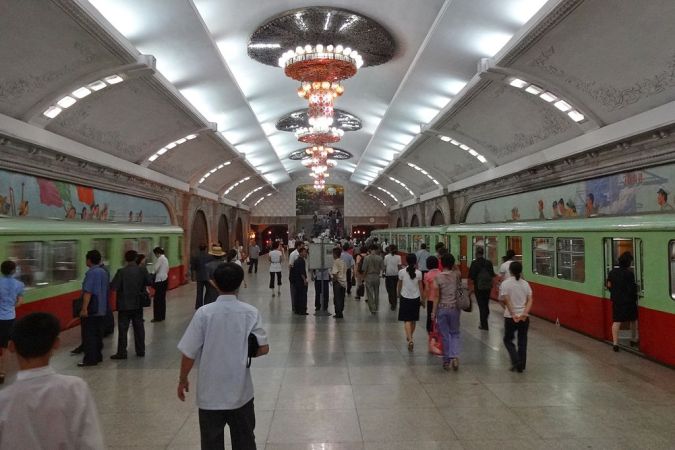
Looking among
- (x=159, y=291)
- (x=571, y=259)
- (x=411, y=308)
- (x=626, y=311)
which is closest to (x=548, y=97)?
(x=571, y=259)

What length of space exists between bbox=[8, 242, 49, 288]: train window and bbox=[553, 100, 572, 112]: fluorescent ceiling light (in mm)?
10515

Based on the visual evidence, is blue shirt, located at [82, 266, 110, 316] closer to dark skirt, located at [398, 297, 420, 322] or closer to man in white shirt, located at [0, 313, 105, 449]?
dark skirt, located at [398, 297, 420, 322]

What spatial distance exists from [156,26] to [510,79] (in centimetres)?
741

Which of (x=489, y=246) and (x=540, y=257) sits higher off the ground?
(x=489, y=246)

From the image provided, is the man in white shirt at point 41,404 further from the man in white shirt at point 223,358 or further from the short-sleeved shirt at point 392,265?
the short-sleeved shirt at point 392,265

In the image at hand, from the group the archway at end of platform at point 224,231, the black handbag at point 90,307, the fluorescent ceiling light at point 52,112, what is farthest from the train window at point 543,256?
the archway at end of platform at point 224,231

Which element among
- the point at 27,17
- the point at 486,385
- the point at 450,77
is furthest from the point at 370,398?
the point at 450,77

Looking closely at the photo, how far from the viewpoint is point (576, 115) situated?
10438 millimetres

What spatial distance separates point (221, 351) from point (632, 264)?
654 centimetres

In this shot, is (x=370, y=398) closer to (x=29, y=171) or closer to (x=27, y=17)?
(x=27, y=17)

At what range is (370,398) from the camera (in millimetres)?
4781

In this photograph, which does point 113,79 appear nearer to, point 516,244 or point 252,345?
point 252,345

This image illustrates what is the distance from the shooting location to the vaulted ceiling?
750 centimetres

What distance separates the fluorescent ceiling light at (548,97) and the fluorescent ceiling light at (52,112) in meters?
10.3
